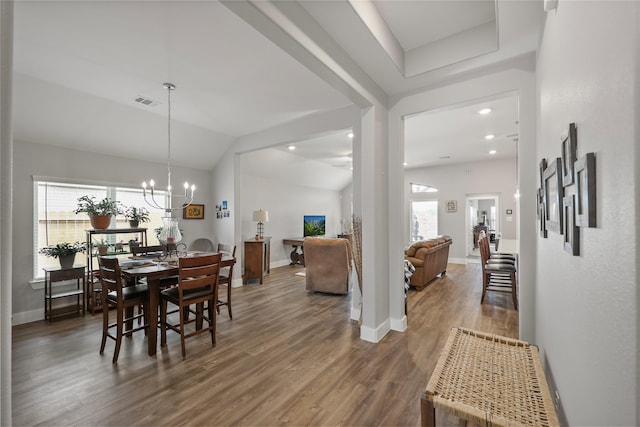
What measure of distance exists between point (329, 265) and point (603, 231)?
411cm

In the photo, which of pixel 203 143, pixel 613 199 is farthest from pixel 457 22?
pixel 203 143

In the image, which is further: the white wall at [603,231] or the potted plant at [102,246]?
the potted plant at [102,246]

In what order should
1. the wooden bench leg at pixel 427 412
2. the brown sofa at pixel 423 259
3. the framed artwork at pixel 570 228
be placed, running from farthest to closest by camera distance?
the brown sofa at pixel 423 259 → the wooden bench leg at pixel 427 412 → the framed artwork at pixel 570 228

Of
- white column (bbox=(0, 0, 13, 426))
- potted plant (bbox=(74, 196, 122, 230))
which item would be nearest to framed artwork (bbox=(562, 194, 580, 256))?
white column (bbox=(0, 0, 13, 426))

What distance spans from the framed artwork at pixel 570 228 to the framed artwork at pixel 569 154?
8 cm

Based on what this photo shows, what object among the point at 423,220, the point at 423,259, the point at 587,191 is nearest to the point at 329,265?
the point at 423,259

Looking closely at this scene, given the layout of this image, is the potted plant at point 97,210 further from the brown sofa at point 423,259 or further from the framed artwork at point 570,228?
the framed artwork at point 570,228

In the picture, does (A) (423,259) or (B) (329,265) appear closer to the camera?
(B) (329,265)

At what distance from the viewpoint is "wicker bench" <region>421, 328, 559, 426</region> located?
49.1 inches

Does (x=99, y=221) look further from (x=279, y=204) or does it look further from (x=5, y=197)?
(x=279, y=204)

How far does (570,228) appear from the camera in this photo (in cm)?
108

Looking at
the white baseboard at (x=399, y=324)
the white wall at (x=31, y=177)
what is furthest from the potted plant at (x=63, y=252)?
the white baseboard at (x=399, y=324)

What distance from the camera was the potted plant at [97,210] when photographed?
13.2 ft

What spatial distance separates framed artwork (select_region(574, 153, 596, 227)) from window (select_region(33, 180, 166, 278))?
18.5 ft
